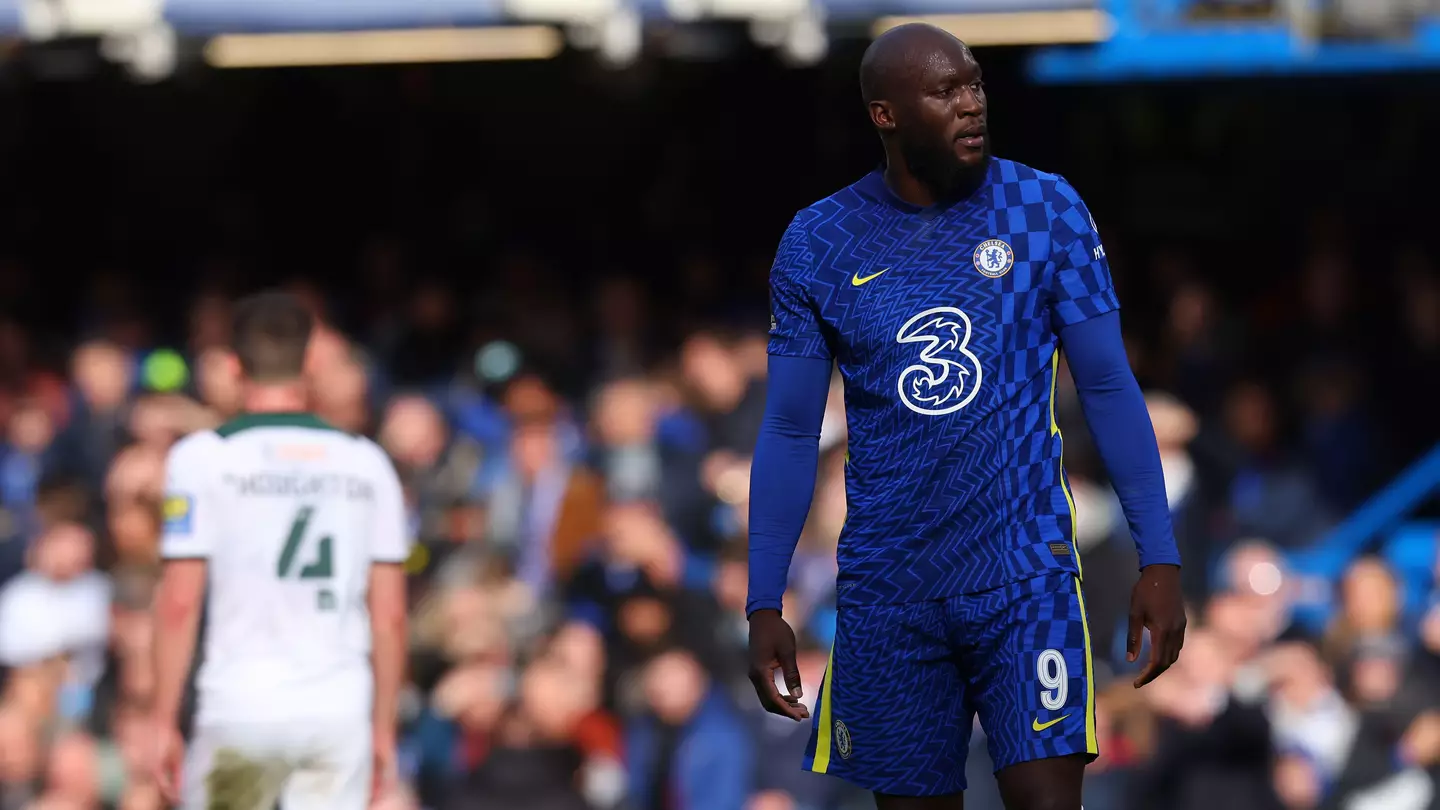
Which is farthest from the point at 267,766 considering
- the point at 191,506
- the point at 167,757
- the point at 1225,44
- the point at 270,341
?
the point at 1225,44

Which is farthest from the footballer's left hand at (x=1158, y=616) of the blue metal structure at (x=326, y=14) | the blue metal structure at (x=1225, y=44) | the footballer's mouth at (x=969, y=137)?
the blue metal structure at (x=326, y=14)

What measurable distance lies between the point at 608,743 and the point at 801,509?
5.44 m

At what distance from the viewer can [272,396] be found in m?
5.98

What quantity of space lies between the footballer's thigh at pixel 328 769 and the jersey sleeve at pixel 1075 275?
293cm

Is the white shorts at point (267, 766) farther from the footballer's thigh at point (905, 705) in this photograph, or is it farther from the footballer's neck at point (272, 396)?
the footballer's thigh at point (905, 705)

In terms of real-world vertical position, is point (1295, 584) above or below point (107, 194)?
below

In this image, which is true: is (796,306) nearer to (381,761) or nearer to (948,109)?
(948,109)

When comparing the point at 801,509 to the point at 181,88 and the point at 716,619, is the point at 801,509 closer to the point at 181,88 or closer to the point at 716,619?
the point at 716,619

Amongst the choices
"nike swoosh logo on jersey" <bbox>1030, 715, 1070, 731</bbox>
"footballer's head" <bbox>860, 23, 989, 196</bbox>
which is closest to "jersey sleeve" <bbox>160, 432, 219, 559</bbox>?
"footballer's head" <bbox>860, 23, 989, 196</bbox>

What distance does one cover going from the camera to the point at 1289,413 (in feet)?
35.5

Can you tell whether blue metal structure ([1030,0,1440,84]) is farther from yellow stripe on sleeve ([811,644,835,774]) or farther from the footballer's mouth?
yellow stripe on sleeve ([811,644,835,774])

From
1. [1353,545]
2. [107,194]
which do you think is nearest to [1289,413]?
[1353,545]

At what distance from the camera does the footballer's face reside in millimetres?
3918

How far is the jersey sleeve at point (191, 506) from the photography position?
19.3ft
